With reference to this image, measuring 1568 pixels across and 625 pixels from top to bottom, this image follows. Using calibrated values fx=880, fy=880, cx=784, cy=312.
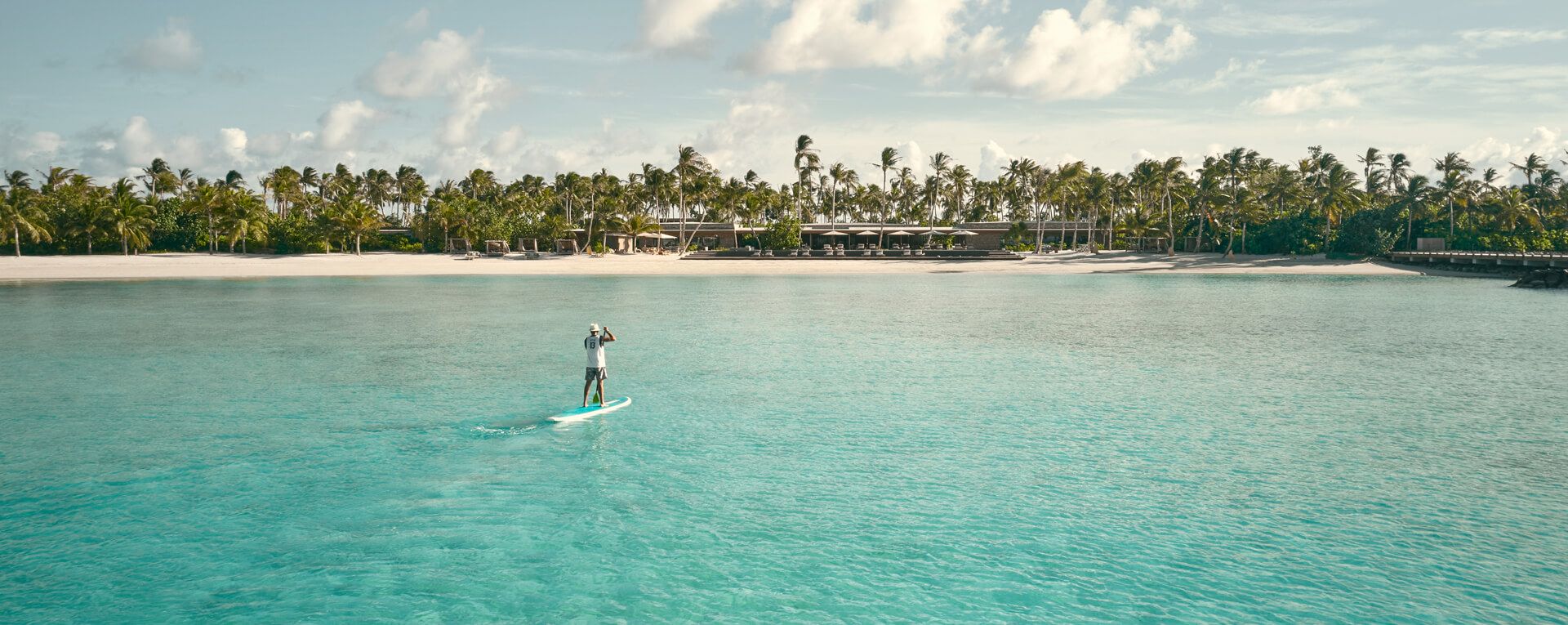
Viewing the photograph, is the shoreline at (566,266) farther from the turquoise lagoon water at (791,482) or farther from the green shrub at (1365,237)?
the turquoise lagoon water at (791,482)

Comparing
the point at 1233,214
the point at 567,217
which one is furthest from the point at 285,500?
the point at 567,217

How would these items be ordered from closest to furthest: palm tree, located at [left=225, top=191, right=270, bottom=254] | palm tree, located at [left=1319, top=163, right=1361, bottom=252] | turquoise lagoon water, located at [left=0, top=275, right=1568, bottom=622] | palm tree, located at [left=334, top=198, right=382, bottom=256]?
turquoise lagoon water, located at [left=0, top=275, right=1568, bottom=622] < palm tree, located at [left=1319, top=163, right=1361, bottom=252] < palm tree, located at [left=225, top=191, right=270, bottom=254] < palm tree, located at [left=334, top=198, right=382, bottom=256]

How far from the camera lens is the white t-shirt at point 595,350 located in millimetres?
17516

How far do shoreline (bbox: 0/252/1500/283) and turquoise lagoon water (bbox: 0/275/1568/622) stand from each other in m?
48.2

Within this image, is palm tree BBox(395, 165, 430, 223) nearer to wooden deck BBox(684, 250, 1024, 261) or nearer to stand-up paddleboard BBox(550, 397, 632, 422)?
wooden deck BBox(684, 250, 1024, 261)

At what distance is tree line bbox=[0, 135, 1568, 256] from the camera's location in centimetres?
8212

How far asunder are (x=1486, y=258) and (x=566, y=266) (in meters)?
77.0

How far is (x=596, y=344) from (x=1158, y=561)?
36.7 feet

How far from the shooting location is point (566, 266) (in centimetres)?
8125

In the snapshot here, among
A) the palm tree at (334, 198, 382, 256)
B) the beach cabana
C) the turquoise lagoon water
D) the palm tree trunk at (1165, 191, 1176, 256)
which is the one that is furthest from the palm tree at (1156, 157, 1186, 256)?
the palm tree at (334, 198, 382, 256)

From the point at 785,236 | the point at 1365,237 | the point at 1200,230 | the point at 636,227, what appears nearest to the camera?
the point at 1365,237

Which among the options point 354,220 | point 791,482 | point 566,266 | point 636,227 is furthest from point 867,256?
point 791,482

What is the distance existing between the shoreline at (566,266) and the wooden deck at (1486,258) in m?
1.45

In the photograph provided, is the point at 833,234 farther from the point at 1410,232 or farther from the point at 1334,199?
the point at 1410,232
